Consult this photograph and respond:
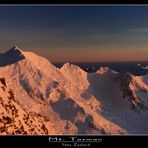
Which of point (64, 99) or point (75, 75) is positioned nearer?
point (75, 75)

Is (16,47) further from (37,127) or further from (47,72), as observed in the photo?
(37,127)

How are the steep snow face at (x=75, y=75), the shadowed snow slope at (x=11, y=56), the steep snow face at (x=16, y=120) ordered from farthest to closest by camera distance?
1. the steep snow face at (x=75, y=75)
2. the shadowed snow slope at (x=11, y=56)
3. the steep snow face at (x=16, y=120)

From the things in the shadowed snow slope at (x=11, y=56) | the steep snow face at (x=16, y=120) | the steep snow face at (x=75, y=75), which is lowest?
the steep snow face at (x=16, y=120)

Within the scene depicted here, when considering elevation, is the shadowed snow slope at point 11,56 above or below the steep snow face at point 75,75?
above

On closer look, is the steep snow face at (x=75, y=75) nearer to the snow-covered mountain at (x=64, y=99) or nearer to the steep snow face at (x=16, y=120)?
the snow-covered mountain at (x=64, y=99)

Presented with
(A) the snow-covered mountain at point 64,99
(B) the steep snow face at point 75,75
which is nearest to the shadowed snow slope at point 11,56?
(A) the snow-covered mountain at point 64,99

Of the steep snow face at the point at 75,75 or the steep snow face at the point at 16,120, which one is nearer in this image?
the steep snow face at the point at 16,120

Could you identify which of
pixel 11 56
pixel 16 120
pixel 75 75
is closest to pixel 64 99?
pixel 75 75

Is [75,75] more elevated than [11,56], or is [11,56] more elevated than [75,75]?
[11,56]

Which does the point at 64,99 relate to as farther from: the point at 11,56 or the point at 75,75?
the point at 11,56

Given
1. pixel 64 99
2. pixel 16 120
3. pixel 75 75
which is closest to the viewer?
pixel 16 120
